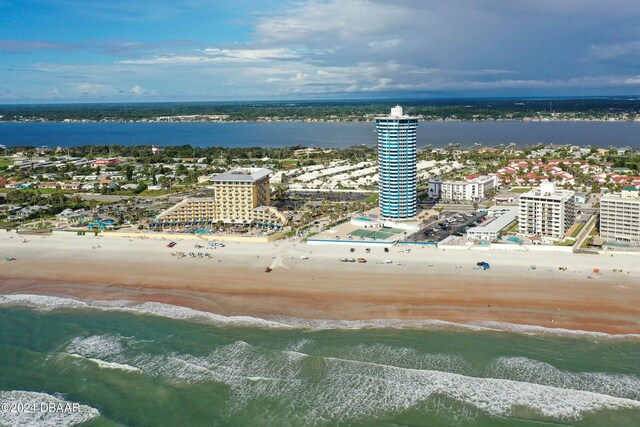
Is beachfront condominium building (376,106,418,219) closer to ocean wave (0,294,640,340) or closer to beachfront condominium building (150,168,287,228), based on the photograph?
beachfront condominium building (150,168,287,228)

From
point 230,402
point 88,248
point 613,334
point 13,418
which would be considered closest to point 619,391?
point 613,334

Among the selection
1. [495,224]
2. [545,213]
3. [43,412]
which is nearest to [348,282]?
[495,224]

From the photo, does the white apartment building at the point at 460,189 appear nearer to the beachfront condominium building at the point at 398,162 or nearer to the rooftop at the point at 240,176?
the beachfront condominium building at the point at 398,162

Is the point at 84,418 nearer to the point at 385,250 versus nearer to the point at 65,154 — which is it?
the point at 385,250

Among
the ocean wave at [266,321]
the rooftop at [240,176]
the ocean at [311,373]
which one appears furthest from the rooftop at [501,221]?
the rooftop at [240,176]

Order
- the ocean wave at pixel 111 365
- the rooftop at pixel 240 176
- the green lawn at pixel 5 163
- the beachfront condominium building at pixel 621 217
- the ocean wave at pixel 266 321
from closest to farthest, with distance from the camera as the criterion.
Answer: the ocean wave at pixel 111 365, the ocean wave at pixel 266 321, the beachfront condominium building at pixel 621 217, the rooftop at pixel 240 176, the green lawn at pixel 5 163

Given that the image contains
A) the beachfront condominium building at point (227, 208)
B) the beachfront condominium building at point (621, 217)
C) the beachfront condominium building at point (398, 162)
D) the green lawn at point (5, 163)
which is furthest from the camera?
the green lawn at point (5, 163)
